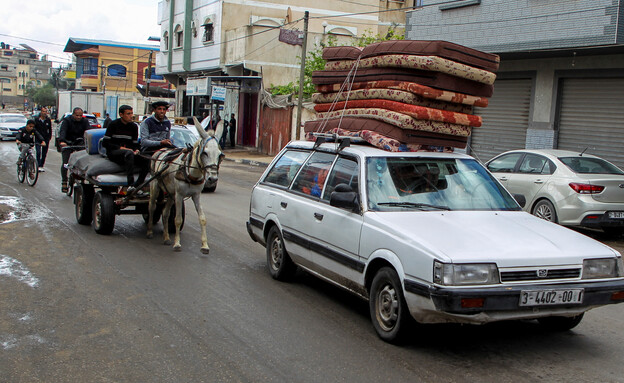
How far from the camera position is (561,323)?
5793 millimetres

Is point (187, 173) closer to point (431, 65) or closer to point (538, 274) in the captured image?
point (431, 65)

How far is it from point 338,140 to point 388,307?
2261 millimetres

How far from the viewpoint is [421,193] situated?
19.8ft

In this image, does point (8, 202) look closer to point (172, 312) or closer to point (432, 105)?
point (172, 312)

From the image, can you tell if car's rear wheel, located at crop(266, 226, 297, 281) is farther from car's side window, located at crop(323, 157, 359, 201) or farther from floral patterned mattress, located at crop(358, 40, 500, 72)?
floral patterned mattress, located at crop(358, 40, 500, 72)

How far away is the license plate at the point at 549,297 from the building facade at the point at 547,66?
32.3 ft

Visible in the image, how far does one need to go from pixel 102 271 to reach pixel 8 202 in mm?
6295

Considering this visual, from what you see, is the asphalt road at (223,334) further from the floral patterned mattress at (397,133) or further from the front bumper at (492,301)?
the floral patterned mattress at (397,133)

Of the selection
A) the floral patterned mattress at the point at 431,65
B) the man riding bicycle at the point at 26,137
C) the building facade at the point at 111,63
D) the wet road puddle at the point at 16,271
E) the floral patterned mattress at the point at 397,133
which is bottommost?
the wet road puddle at the point at 16,271

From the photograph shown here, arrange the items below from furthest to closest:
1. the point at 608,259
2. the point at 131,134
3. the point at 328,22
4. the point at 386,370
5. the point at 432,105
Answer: the point at 328,22 < the point at 131,134 < the point at 432,105 < the point at 608,259 < the point at 386,370

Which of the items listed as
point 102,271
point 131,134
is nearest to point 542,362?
point 102,271

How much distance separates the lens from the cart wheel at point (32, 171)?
51.0 ft

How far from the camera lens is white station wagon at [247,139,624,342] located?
475 centimetres

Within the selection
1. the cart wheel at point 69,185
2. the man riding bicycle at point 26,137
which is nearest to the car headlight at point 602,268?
the cart wheel at point 69,185
